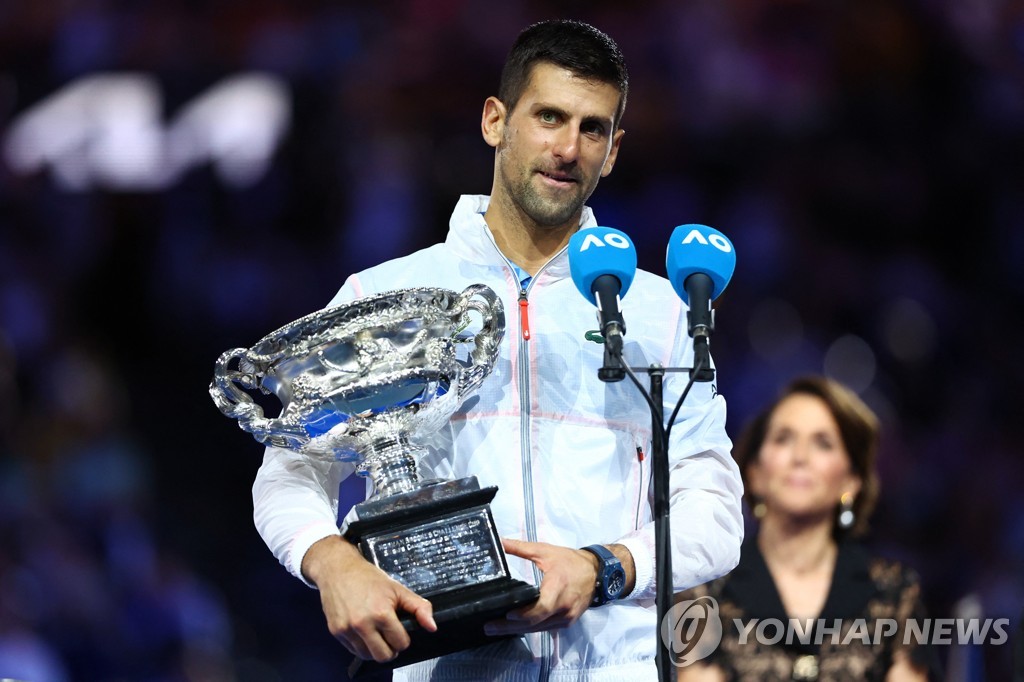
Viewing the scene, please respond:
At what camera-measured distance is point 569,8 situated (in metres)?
4.65

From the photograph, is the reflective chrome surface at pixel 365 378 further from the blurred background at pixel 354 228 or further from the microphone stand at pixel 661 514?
the blurred background at pixel 354 228

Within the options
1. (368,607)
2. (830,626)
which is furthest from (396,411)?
(830,626)

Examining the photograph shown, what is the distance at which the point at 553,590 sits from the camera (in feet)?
5.43

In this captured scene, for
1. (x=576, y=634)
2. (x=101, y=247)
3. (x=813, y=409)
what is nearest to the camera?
(x=576, y=634)

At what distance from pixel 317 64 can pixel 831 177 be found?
6.34ft

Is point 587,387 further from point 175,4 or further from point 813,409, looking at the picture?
point 175,4

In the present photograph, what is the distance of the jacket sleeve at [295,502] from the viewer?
1.79 metres

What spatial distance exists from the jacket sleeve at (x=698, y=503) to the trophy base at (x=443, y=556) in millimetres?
244

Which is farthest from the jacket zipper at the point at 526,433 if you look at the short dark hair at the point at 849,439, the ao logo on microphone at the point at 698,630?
the short dark hair at the point at 849,439

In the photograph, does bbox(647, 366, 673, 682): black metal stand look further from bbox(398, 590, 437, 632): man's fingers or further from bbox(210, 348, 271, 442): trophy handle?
bbox(210, 348, 271, 442): trophy handle

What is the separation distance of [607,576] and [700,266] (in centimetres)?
43

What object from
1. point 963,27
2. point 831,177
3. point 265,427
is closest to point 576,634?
point 265,427

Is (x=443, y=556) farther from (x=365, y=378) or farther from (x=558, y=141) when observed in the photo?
(x=558, y=141)

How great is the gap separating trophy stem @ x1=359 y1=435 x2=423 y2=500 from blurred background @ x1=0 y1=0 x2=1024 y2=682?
2.43m
